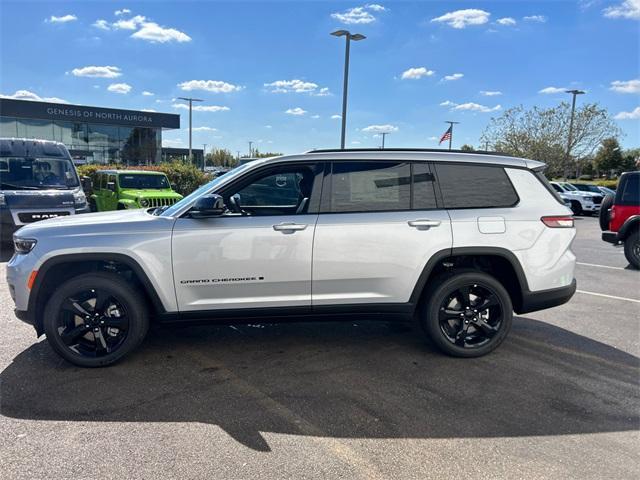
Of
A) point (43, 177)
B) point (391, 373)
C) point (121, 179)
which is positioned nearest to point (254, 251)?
point (391, 373)

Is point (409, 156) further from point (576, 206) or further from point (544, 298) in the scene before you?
point (576, 206)

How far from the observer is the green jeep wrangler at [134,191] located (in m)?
11.9

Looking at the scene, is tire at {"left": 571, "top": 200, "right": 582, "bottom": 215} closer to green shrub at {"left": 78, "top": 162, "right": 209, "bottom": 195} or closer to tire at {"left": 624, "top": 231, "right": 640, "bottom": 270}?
tire at {"left": 624, "top": 231, "right": 640, "bottom": 270}

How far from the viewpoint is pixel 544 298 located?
4.27 metres

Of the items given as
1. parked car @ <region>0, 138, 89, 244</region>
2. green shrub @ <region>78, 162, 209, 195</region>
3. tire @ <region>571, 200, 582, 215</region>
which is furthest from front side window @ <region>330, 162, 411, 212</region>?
tire @ <region>571, 200, 582, 215</region>

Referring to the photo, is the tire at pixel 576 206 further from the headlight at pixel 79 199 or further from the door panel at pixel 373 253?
the door panel at pixel 373 253

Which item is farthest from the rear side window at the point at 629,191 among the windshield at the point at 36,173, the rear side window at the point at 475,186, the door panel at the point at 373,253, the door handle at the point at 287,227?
the windshield at the point at 36,173

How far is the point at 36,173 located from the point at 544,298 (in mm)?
10020

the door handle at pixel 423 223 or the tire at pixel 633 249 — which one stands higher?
the door handle at pixel 423 223

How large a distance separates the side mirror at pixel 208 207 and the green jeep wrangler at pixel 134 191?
8.42 meters

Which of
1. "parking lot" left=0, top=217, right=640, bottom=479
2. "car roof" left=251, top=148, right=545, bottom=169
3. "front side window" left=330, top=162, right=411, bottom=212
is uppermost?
"car roof" left=251, top=148, right=545, bottom=169

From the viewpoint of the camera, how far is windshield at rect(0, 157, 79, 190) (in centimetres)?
963

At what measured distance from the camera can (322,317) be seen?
162 inches

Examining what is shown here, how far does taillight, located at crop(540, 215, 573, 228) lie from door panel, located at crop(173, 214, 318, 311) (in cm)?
211
